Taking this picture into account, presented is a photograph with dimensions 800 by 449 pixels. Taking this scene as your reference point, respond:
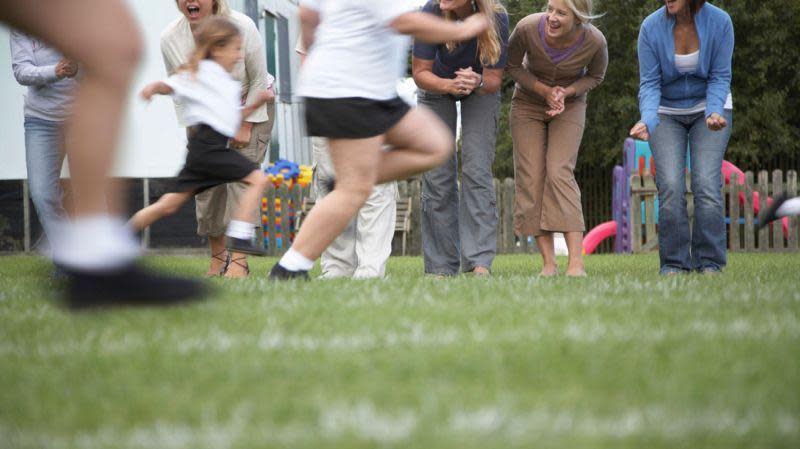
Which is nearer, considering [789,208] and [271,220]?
[789,208]

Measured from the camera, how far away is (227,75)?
288 inches

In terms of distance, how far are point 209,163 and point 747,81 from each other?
24.3 metres

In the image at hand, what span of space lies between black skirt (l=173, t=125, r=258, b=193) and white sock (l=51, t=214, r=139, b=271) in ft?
11.3

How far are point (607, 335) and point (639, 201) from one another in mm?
16314

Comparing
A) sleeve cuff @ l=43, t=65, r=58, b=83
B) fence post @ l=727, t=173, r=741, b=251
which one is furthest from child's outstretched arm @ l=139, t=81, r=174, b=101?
fence post @ l=727, t=173, r=741, b=251

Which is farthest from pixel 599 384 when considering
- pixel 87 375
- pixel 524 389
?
pixel 87 375

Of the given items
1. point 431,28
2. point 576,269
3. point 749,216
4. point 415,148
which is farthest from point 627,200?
point 431,28

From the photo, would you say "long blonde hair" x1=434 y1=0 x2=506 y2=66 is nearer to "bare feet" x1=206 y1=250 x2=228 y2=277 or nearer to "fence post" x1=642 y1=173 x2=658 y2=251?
"bare feet" x1=206 y1=250 x2=228 y2=277

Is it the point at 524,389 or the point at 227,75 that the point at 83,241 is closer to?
the point at 524,389

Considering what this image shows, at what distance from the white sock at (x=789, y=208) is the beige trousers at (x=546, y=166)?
1382 millimetres

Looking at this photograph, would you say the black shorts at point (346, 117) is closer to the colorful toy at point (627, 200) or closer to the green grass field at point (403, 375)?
the green grass field at point (403, 375)

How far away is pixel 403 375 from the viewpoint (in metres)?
3.06

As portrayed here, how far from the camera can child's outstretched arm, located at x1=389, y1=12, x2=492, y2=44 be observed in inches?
216

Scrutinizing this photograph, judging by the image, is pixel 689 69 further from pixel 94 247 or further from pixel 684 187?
pixel 94 247
